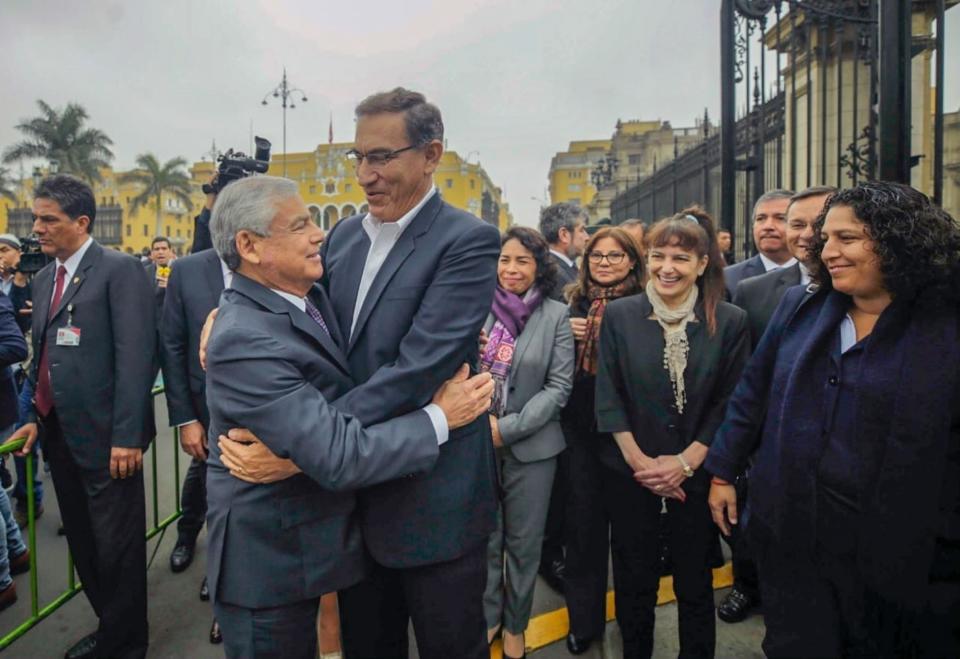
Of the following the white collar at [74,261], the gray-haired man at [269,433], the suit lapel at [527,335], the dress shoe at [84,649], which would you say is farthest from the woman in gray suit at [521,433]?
the white collar at [74,261]

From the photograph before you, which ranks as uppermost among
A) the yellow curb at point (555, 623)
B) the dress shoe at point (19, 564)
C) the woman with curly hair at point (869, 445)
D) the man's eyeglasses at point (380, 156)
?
the man's eyeglasses at point (380, 156)

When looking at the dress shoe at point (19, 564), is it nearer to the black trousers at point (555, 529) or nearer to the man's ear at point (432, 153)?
the black trousers at point (555, 529)

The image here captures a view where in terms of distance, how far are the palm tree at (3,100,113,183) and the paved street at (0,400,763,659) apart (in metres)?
43.8

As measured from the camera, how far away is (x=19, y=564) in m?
3.90

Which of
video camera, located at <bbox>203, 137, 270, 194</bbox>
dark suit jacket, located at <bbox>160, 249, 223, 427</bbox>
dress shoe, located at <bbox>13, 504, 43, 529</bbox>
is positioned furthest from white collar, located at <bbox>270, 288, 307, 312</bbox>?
dress shoe, located at <bbox>13, 504, 43, 529</bbox>

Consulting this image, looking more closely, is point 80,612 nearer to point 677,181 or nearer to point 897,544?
point 897,544

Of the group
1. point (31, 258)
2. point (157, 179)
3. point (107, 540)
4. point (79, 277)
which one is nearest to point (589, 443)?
point (107, 540)

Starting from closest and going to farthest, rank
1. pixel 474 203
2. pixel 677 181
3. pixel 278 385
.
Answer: pixel 278 385
pixel 677 181
pixel 474 203

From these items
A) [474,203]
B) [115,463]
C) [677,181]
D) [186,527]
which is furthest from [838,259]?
[474,203]

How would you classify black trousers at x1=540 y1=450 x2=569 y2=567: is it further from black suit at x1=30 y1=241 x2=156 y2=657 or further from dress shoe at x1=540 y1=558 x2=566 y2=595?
black suit at x1=30 y1=241 x2=156 y2=657

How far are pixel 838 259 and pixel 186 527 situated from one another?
13.4 ft

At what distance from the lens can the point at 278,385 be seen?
155 cm

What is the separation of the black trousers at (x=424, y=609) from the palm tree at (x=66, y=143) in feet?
151

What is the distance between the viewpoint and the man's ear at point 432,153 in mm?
1955
